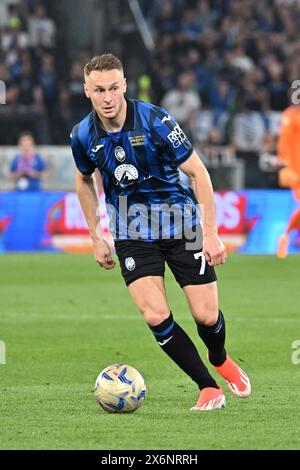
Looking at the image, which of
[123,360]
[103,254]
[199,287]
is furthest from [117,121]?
[123,360]

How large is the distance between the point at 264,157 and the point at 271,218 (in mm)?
3563

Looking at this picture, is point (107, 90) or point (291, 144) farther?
point (291, 144)

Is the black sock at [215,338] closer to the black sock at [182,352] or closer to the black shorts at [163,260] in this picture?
the black sock at [182,352]

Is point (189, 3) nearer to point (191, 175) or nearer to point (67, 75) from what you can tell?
point (67, 75)

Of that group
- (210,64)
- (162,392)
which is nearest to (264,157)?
(210,64)

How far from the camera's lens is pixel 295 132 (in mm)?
19578

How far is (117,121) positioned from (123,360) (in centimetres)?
294

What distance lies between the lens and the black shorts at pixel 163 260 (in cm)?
769

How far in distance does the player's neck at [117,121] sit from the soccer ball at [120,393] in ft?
5.15

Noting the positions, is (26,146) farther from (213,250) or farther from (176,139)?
(213,250)

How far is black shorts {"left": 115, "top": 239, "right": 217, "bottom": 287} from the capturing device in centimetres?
769

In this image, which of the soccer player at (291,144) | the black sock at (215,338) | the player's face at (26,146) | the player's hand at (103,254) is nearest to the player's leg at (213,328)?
the black sock at (215,338)

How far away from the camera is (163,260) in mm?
7781
